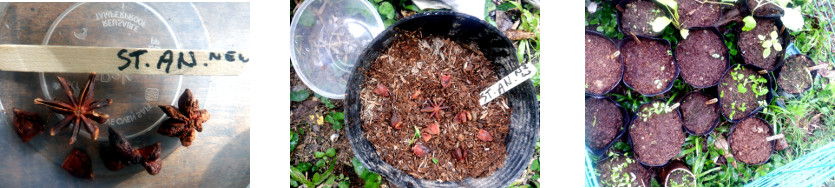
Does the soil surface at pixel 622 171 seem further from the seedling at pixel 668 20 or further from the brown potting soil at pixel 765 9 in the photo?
the brown potting soil at pixel 765 9

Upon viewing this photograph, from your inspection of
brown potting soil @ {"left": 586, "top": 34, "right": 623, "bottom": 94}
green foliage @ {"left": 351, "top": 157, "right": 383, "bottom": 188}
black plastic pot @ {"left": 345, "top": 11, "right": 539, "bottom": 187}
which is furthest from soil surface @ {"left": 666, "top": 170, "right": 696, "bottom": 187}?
green foliage @ {"left": 351, "top": 157, "right": 383, "bottom": 188}

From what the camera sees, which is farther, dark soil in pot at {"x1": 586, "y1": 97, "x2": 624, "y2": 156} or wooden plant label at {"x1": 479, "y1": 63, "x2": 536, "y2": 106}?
dark soil in pot at {"x1": 586, "y1": 97, "x2": 624, "y2": 156}

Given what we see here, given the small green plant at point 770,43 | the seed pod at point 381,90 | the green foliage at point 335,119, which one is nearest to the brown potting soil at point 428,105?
the seed pod at point 381,90

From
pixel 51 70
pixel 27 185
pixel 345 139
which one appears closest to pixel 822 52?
pixel 345 139

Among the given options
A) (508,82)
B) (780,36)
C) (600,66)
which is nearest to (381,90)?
(508,82)

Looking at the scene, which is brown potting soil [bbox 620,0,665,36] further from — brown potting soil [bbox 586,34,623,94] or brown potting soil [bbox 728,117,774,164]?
brown potting soil [bbox 728,117,774,164]
